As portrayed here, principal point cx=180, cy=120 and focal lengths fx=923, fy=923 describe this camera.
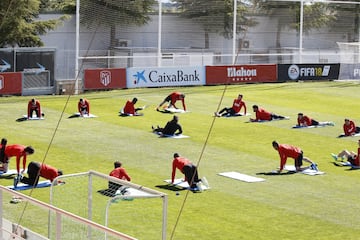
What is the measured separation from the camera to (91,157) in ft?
100

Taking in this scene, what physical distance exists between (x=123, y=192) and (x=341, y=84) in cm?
4024

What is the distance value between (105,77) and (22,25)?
8590mm

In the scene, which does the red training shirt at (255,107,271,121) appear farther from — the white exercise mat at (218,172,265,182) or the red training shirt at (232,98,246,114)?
the white exercise mat at (218,172,265,182)

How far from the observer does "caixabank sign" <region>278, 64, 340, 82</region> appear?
57.5 m

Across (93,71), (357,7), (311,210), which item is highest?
(357,7)

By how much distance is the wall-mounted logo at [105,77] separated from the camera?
49906 mm

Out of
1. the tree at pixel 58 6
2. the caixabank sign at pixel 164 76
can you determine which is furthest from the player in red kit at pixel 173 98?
the tree at pixel 58 6

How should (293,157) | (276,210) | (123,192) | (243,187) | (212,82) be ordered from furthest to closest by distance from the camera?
(212,82) < (293,157) < (243,187) < (276,210) < (123,192)

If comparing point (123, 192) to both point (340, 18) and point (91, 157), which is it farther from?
point (340, 18)

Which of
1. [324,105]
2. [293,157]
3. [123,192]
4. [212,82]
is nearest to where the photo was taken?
[123,192]

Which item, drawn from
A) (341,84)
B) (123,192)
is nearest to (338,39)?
(341,84)

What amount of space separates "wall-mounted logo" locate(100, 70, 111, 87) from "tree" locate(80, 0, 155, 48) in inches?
166

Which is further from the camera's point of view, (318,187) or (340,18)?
(340,18)

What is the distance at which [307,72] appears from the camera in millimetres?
58500
